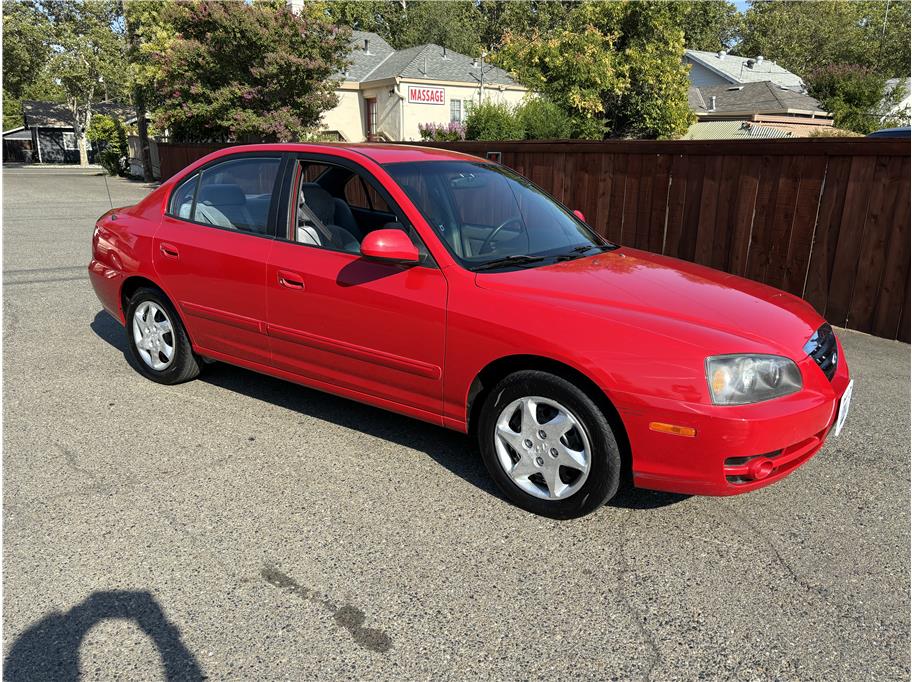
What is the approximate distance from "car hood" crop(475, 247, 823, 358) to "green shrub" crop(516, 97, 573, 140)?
20.6m

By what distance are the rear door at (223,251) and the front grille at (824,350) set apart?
299 centimetres

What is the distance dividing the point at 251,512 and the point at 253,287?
147 cm

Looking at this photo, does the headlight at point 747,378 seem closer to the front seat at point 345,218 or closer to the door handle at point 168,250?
the front seat at point 345,218

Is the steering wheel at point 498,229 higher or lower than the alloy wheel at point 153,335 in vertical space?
higher

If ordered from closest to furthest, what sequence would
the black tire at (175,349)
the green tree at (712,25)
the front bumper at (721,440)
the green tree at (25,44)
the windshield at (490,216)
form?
the front bumper at (721,440), the windshield at (490,216), the black tire at (175,349), the green tree at (25,44), the green tree at (712,25)

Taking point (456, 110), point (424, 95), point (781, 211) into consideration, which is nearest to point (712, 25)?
point (456, 110)

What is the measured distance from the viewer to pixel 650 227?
28.1ft

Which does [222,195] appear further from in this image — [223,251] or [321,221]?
[321,221]

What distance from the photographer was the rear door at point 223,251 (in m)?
4.41

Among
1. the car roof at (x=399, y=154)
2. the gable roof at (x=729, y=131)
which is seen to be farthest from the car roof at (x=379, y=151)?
the gable roof at (x=729, y=131)

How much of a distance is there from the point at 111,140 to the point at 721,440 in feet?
160

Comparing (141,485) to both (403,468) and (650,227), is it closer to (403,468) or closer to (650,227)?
(403,468)

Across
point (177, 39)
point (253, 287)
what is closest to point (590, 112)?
point (177, 39)

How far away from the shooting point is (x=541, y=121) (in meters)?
24.2
